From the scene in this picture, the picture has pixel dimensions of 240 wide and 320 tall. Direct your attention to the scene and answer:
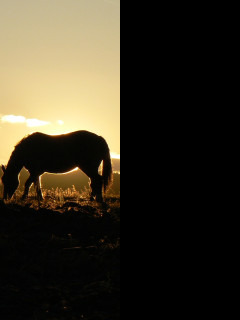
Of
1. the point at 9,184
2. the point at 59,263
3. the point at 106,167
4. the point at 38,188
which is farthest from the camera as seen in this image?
the point at 9,184

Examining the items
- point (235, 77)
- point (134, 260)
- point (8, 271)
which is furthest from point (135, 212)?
point (8, 271)

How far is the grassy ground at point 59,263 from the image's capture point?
4.06 m

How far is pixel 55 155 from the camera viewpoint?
1177cm

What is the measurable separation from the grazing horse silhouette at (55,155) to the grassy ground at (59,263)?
11.2 ft

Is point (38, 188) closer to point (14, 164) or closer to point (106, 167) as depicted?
point (14, 164)

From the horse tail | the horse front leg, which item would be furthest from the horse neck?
the horse tail

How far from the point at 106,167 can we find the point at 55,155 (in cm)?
141

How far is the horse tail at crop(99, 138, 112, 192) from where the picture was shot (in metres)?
11.3

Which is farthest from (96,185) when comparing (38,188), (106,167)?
(38,188)

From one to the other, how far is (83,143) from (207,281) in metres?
10.7

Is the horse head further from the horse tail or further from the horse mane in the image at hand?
the horse tail

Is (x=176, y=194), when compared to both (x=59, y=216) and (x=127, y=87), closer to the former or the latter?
(x=127, y=87)

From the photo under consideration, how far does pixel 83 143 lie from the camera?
37.9ft

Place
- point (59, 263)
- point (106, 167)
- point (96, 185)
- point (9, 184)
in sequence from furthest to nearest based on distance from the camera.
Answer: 1. point (9, 184)
2. point (106, 167)
3. point (96, 185)
4. point (59, 263)
